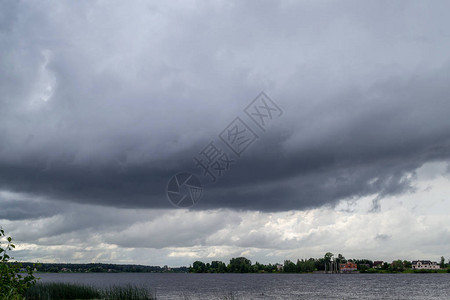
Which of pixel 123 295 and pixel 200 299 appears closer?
pixel 123 295

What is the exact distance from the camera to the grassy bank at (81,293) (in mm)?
40812

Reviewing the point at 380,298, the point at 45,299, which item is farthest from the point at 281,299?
the point at 45,299

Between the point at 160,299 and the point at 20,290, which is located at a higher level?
the point at 20,290

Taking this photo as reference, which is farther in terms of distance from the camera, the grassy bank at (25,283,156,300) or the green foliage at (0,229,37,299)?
the grassy bank at (25,283,156,300)

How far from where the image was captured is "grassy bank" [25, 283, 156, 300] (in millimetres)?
40812

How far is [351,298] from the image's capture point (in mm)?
75812

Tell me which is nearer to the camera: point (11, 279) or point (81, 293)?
point (11, 279)

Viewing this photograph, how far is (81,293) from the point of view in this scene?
44.7 meters

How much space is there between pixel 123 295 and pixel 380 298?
2181 inches

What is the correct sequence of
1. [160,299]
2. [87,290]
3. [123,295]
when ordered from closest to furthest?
[123,295]
[87,290]
[160,299]

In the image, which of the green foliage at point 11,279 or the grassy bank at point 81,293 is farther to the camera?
the grassy bank at point 81,293

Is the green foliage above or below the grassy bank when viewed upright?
above

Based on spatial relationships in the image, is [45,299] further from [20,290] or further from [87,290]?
[20,290]

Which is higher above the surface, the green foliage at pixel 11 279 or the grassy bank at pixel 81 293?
the green foliage at pixel 11 279
